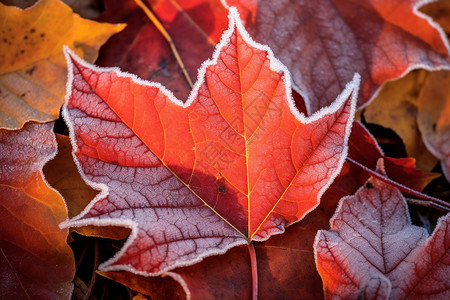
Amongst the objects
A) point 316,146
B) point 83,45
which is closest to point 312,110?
point 316,146

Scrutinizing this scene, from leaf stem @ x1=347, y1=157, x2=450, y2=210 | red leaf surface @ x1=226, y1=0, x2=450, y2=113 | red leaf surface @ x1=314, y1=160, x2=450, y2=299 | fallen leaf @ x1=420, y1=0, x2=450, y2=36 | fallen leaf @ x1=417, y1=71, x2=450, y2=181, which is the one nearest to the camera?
red leaf surface @ x1=314, y1=160, x2=450, y2=299

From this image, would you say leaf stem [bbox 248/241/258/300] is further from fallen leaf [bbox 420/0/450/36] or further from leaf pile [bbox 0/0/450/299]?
fallen leaf [bbox 420/0/450/36]

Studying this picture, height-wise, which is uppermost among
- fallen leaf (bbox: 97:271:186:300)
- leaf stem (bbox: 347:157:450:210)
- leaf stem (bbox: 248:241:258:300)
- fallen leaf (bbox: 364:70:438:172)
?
fallen leaf (bbox: 364:70:438:172)

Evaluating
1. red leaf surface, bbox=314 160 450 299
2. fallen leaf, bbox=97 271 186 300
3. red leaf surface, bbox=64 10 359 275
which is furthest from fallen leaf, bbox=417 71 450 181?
fallen leaf, bbox=97 271 186 300

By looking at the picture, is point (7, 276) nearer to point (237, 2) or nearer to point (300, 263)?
point (300, 263)

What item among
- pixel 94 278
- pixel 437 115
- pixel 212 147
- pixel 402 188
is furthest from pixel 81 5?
pixel 437 115
